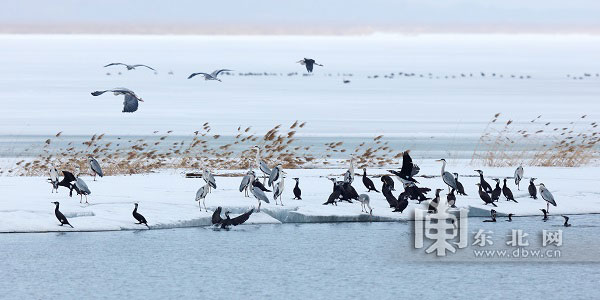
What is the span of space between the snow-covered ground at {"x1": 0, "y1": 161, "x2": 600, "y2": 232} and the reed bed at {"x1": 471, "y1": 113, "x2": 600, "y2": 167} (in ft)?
8.89

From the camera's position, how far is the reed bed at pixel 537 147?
23062 millimetres

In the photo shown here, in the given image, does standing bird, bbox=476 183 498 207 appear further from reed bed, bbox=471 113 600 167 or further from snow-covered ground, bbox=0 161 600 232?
reed bed, bbox=471 113 600 167

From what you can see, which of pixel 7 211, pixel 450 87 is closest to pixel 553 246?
pixel 7 211

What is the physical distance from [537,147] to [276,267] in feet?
A: 59.8

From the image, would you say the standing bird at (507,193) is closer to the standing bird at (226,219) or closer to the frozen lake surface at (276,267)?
the frozen lake surface at (276,267)

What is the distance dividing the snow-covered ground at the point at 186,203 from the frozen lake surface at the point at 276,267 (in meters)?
0.47

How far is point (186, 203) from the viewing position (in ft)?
53.1

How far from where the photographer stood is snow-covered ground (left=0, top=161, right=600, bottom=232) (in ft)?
49.0

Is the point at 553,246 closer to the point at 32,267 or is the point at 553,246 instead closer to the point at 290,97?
the point at 32,267

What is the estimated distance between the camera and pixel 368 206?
16.0 meters

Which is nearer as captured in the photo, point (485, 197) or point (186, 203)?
point (186, 203)

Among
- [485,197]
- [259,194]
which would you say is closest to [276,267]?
[259,194]

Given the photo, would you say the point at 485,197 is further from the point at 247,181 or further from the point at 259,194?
the point at 247,181

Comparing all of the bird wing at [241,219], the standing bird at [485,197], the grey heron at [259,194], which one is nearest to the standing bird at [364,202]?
the grey heron at [259,194]
